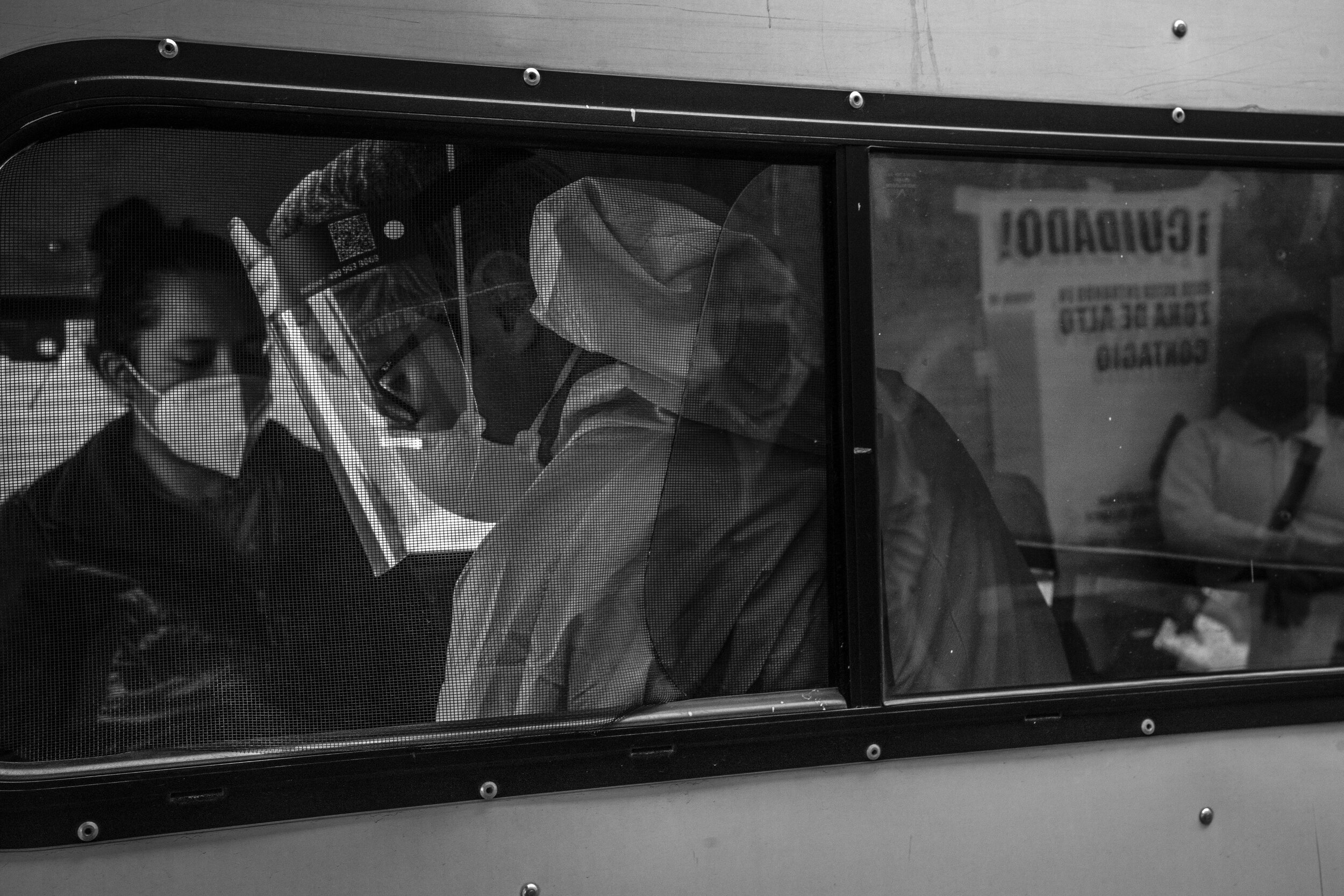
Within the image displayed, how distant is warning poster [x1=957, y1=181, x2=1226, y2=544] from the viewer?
5.98 feet

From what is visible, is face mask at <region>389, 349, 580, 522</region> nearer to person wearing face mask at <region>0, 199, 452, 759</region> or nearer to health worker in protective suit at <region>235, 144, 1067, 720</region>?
health worker in protective suit at <region>235, 144, 1067, 720</region>

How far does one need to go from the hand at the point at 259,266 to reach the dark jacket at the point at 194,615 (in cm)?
17

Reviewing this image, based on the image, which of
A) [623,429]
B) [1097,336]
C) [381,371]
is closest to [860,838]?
[623,429]

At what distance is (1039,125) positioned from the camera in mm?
1773

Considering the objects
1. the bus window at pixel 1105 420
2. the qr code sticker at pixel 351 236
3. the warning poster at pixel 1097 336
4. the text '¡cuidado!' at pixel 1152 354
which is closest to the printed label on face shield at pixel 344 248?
the qr code sticker at pixel 351 236

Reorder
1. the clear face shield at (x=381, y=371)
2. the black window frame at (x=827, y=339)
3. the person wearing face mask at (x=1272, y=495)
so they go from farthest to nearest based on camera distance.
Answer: the person wearing face mask at (x=1272, y=495)
the clear face shield at (x=381, y=371)
the black window frame at (x=827, y=339)

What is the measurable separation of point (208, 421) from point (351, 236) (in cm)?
32

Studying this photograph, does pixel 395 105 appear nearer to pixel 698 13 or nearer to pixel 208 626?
pixel 698 13

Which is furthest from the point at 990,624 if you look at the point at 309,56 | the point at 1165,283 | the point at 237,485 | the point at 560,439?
the point at 309,56

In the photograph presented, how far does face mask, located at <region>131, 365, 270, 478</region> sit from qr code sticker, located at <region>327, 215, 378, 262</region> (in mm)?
220

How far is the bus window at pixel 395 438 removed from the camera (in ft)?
4.81

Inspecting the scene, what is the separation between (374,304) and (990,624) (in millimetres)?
1101

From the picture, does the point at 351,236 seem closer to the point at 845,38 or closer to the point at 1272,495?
the point at 845,38

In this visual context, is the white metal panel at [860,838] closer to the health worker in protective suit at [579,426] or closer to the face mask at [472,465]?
the health worker in protective suit at [579,426]
